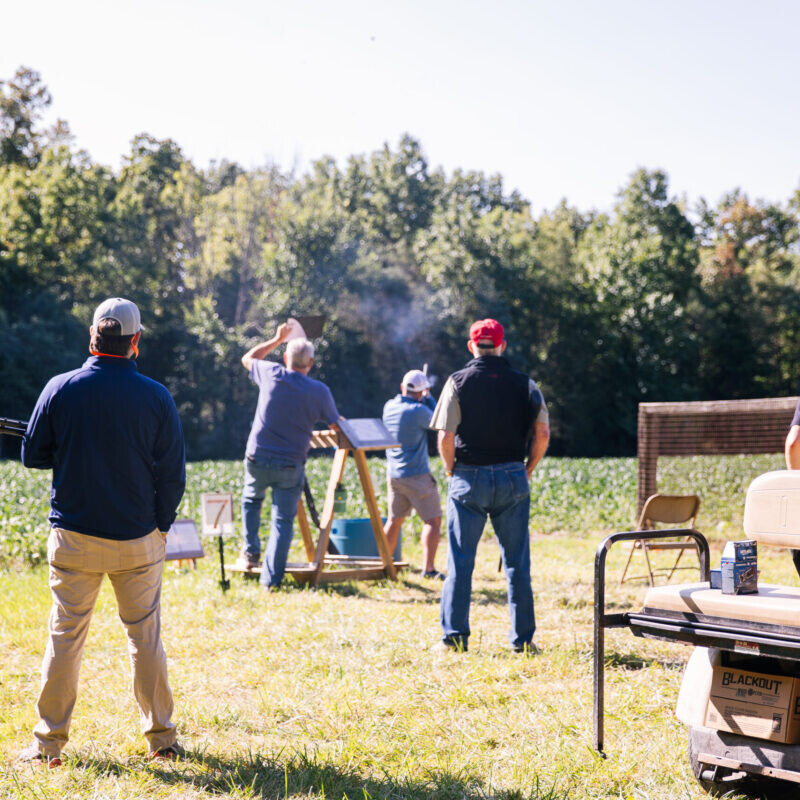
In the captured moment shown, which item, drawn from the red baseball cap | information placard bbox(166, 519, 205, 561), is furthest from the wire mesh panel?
the red baseball cap

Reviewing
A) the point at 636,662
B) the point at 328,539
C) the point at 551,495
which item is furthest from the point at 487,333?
the point at 551,495

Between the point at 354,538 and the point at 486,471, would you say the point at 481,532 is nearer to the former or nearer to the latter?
the point at 486,471

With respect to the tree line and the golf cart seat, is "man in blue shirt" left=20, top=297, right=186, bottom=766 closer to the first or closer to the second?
the golf cart seat

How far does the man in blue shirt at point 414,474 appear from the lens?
8.59 meters

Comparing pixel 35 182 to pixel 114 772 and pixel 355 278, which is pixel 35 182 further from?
pixel 114 772

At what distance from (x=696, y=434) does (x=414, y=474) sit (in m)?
5.59

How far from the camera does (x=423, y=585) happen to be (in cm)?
830

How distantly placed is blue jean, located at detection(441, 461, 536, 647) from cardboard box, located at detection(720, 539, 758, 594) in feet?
7.43

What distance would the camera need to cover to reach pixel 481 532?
5703mm

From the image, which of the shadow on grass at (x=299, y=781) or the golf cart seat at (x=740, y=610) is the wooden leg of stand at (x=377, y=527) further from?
the golf cart seat at (x=740, y=610)

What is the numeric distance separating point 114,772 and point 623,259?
40.6 meters

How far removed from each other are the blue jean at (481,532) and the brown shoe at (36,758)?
262 cm

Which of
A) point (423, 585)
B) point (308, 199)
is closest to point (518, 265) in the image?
point (308, 199)

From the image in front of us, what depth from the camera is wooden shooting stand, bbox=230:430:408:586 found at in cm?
801
